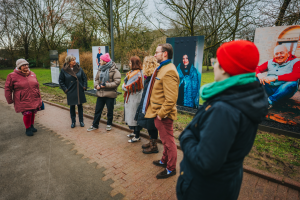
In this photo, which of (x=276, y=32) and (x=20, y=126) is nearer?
(x=276, y=32)

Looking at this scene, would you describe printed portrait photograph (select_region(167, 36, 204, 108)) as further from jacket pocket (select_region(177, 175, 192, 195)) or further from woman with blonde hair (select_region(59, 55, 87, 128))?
jacket pocket (select_region(177, 175, 192, 195))

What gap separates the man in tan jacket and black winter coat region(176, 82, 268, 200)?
123cm

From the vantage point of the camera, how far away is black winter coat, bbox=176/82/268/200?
3.47ft

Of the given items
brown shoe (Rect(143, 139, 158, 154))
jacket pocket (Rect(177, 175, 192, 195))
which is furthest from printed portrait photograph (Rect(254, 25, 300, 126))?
jacket pocket (Rect(177, 175, 192, 195))

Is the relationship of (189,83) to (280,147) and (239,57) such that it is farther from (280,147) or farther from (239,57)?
(239,57)

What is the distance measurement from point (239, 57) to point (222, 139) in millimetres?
530

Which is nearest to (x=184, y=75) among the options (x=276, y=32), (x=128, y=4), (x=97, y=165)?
(x=276, y=32)

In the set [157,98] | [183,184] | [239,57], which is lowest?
[183,184]

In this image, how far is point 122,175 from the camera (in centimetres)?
305

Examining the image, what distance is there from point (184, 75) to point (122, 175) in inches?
182

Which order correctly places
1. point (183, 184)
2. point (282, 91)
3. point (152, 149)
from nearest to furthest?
point (183, 184) < point (152, 149) < point (282, 91)

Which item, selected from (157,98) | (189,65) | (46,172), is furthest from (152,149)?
(189,65)

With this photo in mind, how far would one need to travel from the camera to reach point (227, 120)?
1047 millimetres

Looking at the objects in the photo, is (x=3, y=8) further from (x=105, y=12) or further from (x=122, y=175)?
(x=122, y=175)
